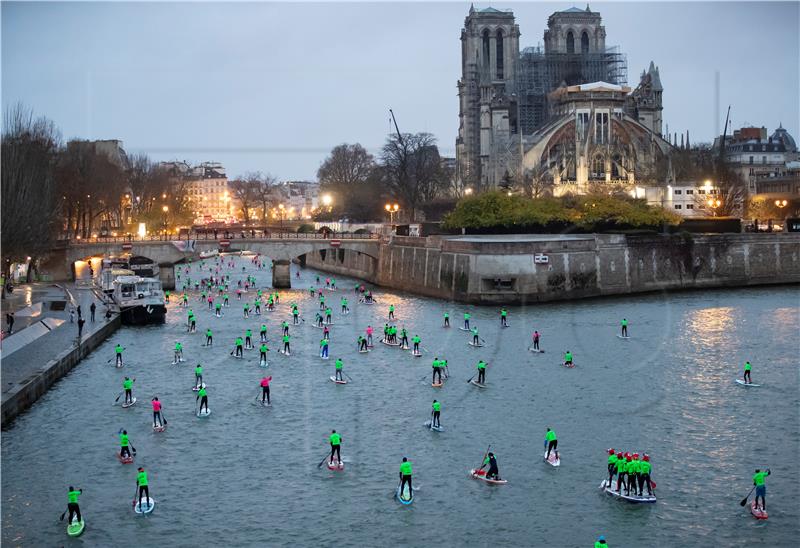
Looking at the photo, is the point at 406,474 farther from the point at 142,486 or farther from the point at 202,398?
the point at 202,398

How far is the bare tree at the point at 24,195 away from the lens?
6328 cm

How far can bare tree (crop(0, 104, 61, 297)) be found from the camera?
208ft

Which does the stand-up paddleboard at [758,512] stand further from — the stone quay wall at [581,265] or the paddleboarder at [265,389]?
the stone quay wall at [581,265]

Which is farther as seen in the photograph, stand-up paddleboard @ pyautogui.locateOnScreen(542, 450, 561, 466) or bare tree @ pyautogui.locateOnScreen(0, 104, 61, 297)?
bare tree @ pyautogui.locateOnScreen(0, 104, 61, 297)

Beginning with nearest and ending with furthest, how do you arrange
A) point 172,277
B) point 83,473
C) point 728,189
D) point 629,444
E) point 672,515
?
point 672,515
point 83,473
point 629,444
point 172,277
point 728,189

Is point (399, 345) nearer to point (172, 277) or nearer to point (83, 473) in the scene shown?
point (83, 473)

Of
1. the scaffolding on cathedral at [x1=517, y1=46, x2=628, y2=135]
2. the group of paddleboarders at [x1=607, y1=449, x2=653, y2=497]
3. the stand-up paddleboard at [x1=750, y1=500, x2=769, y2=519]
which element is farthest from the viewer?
the scaffolding on cathedral at [x1=517, y1=46, x2=628, y2=135]

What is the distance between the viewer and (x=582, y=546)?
86.6 ft

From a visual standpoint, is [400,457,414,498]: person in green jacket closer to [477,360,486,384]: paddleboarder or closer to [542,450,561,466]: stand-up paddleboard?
[542,450,561,466]: stand-up paddleboard

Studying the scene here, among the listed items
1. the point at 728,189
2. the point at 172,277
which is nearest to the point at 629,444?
the point at 172,277

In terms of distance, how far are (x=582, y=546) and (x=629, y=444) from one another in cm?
951

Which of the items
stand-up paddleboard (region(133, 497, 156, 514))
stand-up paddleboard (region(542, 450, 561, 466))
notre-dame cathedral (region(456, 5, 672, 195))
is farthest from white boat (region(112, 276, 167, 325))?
notre-dame cathedral (region(456, 5, 672, 195))

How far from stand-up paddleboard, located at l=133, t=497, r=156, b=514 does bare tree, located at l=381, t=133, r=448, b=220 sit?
103 metres

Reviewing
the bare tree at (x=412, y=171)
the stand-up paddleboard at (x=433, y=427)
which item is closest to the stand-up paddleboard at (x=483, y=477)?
the stand-up paddleboard at (x=433, y=427)
